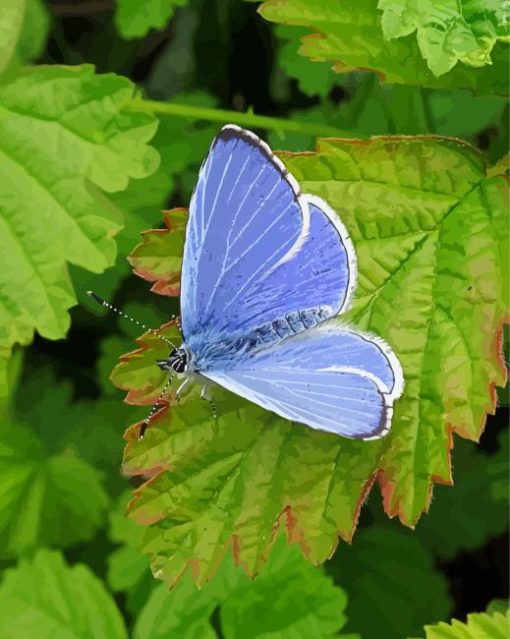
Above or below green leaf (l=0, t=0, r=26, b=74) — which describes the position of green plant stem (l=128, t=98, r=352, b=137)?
below

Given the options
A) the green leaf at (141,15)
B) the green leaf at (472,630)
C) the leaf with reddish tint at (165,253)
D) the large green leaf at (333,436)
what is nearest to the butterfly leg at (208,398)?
the large green leaf at (333,436)

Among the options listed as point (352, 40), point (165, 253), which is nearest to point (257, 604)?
point (165, 253)

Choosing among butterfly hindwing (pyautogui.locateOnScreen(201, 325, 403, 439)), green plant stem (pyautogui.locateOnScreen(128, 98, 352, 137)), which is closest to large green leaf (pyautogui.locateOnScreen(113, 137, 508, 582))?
butterfly hindwing (pyautogui.locateOnScreen(201, 325, 403, 439))

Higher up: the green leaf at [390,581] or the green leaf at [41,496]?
the green leaf at [41,496]

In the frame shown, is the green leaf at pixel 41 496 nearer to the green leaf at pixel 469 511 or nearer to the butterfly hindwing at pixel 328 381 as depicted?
the butterfly hindwing at pixel 328 381

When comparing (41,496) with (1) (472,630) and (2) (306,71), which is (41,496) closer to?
(1) (472,630)

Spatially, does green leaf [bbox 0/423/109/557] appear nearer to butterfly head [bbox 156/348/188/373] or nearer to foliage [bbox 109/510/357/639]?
foliage [bbox 109/510/357/639]

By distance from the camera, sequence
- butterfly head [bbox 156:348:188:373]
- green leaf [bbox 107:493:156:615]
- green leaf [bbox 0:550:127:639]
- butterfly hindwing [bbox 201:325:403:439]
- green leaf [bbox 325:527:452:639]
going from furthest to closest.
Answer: green leaf [bbox 325:527:452:639]
green leaf [bbox 107:493:156:615]
green leaf [bbox 0:550:127:639]
butterfly head [bbox 156:348:188:373]
butterfly hindwing [bbox 201:325:403:439]
